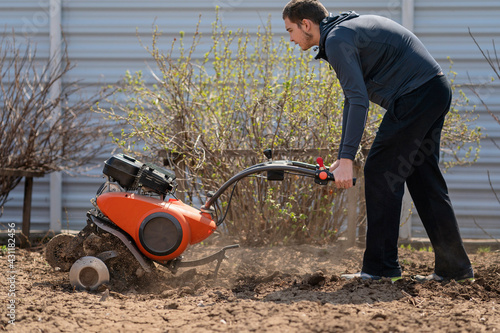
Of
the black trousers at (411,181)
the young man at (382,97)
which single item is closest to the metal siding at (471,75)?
the black trousers at (411,181)

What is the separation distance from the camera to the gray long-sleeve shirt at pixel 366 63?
2918mm

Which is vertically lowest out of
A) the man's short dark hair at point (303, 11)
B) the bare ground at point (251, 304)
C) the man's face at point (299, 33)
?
the bare ground at point (251, 304)

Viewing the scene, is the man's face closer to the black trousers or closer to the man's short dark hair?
the man's short dark hair

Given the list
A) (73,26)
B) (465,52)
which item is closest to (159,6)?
(73,26)

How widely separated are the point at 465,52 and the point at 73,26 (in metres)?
3.92

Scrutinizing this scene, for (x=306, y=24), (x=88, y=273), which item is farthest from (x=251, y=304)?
(x=306, y=24)

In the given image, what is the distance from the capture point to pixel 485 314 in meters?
2.61

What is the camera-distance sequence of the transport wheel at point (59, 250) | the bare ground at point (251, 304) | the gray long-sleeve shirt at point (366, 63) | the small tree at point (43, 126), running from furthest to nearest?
the small tree at point (43, 126), the transport wheel at point (59, 250), the gray long-sleeve shirt at point (366, 63), the bare ground at point (251, 304)

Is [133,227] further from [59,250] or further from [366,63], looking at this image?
[366,63]

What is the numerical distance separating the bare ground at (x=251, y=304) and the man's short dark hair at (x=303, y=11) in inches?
57.8

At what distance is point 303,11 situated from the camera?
309 centimetres

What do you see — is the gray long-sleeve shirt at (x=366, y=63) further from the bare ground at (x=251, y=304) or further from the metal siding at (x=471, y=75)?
the metal siding at (x=471, y=75)

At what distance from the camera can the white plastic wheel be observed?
126 inches

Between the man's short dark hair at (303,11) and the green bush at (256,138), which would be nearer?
the man's short dark hair at (303,11)
